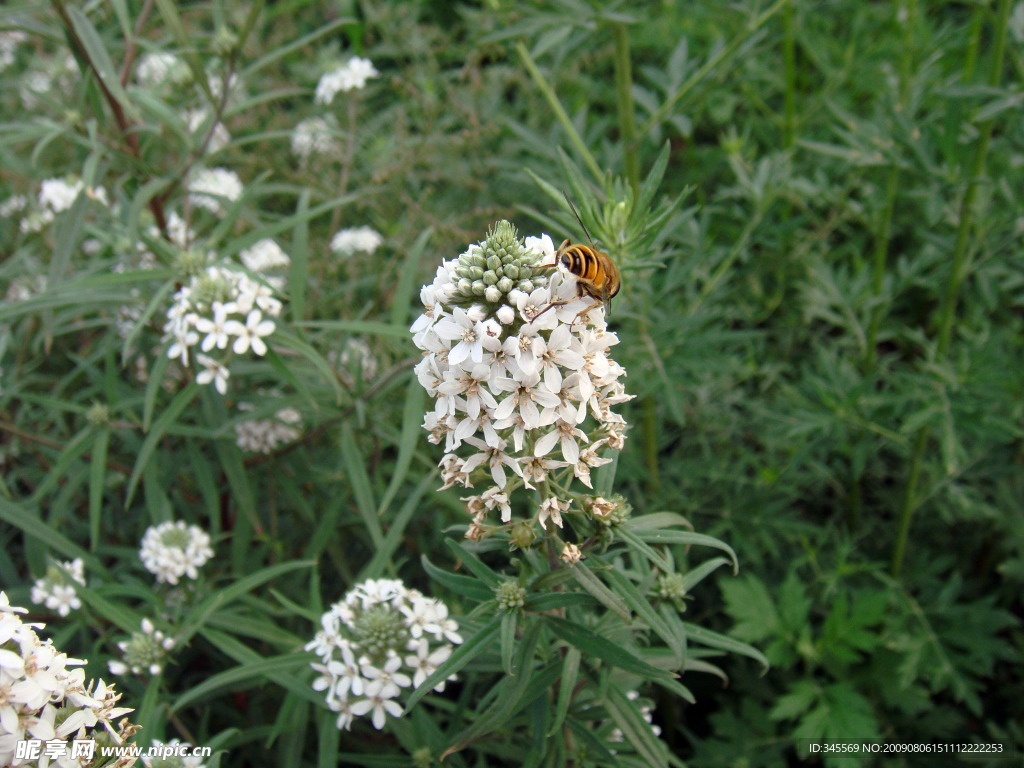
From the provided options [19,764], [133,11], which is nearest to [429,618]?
[19,764]

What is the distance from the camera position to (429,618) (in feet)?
8.28

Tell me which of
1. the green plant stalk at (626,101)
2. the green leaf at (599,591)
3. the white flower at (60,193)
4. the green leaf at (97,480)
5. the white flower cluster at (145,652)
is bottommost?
the white flower cluster at (145,652)

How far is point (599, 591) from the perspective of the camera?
2.00 metres

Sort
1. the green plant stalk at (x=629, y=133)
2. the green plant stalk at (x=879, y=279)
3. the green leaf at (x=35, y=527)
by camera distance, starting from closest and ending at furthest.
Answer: the green leaf at (x=35, y=527), the green plant stalk at (x=629, y=133), the green plant stalk at (x=879, y=279)

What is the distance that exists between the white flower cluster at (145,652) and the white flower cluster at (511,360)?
61.5 inches

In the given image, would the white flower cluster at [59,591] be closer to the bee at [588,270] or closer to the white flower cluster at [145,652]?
the white flower cluster at [145,652]

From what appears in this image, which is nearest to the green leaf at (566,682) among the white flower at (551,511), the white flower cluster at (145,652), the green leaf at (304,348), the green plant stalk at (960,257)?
the white flower at (551,511)

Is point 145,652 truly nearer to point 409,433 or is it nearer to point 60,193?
point 409,433

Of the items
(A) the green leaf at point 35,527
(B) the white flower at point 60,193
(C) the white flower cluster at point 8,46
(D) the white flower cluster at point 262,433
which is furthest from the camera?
(C) the white flower cluster at point 8,46

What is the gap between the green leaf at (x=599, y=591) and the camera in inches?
77.5

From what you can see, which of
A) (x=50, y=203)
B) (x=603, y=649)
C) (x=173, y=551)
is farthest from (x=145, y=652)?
(x=50, y=203)

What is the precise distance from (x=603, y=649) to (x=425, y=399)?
69.9 inches

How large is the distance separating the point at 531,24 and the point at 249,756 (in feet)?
12.5

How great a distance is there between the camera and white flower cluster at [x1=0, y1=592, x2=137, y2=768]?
166 centimetres
